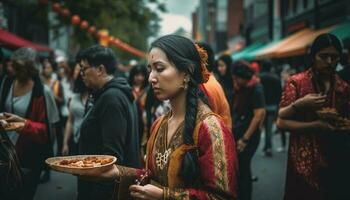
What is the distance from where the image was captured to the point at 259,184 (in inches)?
307

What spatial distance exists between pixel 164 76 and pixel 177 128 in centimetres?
30

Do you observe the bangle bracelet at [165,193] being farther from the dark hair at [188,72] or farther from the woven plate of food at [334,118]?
the woven plate of food at [334,118]

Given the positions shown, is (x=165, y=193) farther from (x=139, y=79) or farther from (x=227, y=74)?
(x=139, y=79)

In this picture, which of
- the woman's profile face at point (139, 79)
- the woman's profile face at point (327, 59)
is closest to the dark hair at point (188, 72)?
the woman's profile face at point (327, 59)

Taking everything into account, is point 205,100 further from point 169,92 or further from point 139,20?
point 139,20

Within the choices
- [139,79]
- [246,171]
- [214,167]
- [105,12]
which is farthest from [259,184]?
[105,12]

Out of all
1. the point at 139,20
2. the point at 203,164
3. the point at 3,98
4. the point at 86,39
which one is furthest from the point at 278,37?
the point at 203,164

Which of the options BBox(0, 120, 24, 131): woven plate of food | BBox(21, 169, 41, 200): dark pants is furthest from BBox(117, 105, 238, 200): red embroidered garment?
BBox(21, 169, 41, 200): dark pants

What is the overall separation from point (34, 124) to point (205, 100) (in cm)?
216

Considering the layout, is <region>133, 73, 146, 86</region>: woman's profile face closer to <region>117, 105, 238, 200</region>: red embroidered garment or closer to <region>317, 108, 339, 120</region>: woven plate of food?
<region>317, 108, 339, 120</region>: woven plate of food

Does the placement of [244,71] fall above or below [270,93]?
above

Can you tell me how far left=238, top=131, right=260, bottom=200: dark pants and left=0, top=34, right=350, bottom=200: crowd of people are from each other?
0.01 meters

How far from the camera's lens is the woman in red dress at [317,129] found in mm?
3461

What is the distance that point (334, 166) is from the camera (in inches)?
137
